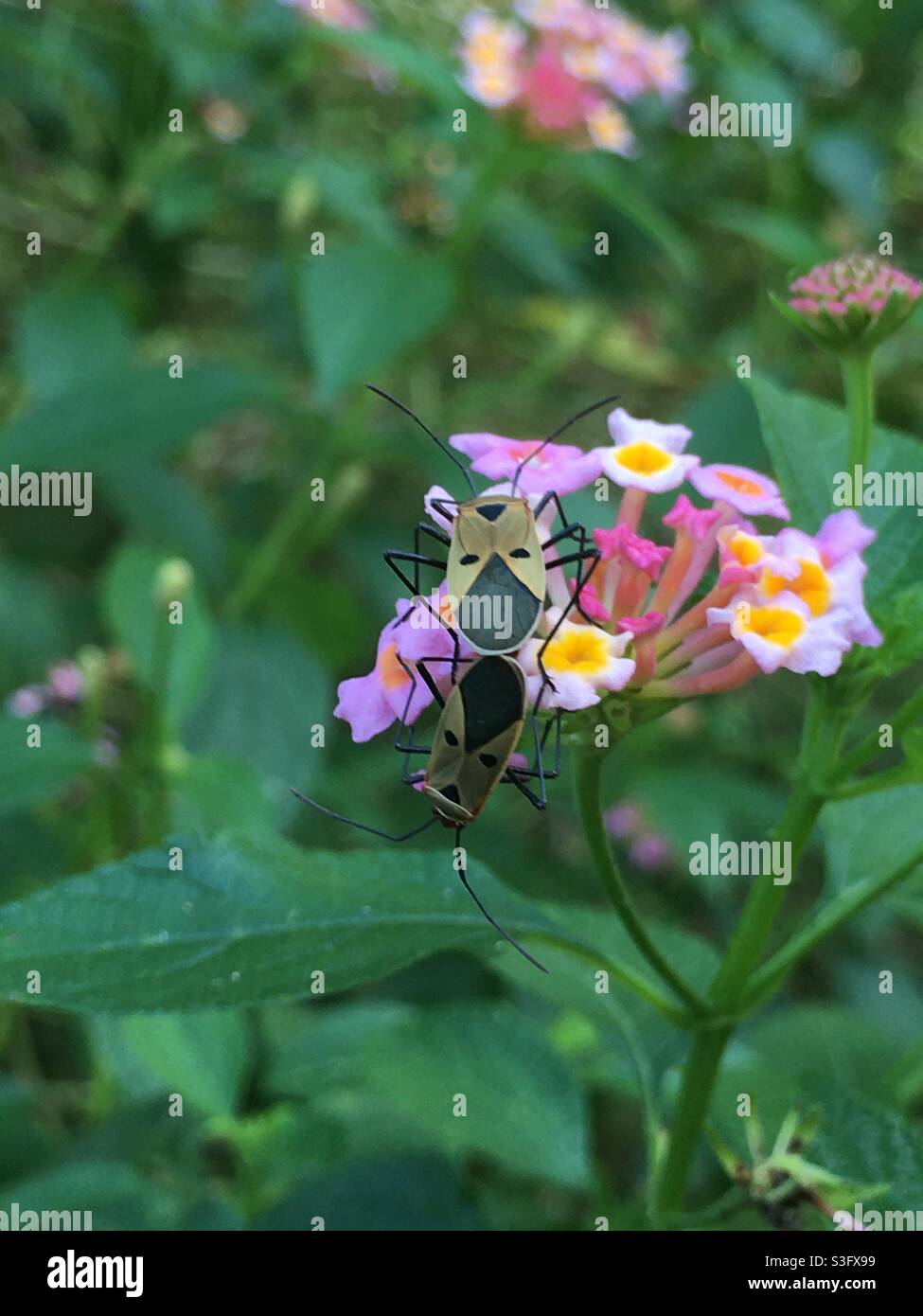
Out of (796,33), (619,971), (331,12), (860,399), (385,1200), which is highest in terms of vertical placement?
(796,33)

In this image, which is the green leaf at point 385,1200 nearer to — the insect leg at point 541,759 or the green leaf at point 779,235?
the insect leg at point 541,759

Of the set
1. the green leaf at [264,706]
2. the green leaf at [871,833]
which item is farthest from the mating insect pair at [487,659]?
the green leaf at [264,706]

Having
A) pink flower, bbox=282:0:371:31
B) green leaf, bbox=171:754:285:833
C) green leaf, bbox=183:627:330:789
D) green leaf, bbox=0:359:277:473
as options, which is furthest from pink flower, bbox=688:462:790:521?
pink flower, bbox=282:0:371:31

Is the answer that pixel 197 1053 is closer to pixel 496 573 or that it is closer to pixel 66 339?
pixel 496 573

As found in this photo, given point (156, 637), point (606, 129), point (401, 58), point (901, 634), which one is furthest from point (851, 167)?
point (901, 634)

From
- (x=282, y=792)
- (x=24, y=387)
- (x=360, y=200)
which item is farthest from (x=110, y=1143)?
(x=360, y=200)

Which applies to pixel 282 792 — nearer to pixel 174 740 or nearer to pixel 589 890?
pixel 174 740

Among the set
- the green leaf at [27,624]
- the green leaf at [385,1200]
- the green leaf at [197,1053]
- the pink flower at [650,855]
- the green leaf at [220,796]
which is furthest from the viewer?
the pink flower at [650,855]
